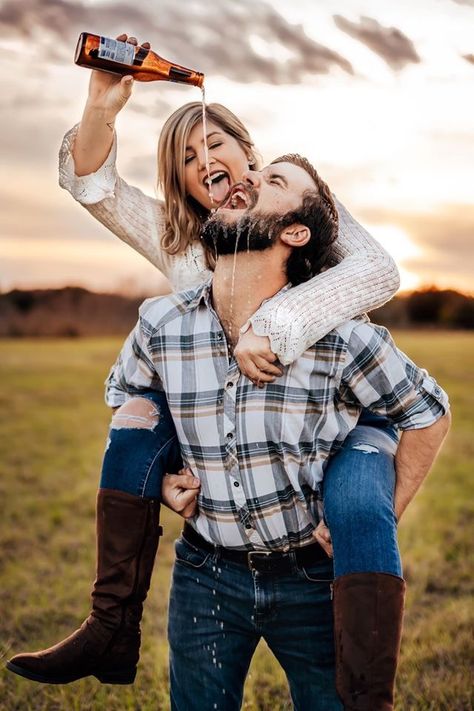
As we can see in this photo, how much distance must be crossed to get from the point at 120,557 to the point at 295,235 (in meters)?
1.18

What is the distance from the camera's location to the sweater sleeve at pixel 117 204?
3.38 m

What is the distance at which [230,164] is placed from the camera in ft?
12.6

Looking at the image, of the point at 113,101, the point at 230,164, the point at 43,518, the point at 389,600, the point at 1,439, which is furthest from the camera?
the point at 1,439

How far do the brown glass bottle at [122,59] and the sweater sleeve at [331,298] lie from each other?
3.30ft

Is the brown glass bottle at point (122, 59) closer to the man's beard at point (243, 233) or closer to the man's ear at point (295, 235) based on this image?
the man's beard at point (243, 233)

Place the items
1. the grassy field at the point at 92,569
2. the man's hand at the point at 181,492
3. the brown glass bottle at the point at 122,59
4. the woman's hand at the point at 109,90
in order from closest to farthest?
the man's hand at the point at 181,492
the brown glass bottle at the point at 122,59
the woman's hand at the point at 109,90
the grassy field at the point at 92,569

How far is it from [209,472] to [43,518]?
656 centimetres

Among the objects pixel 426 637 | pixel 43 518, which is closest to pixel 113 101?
pixel 426 637

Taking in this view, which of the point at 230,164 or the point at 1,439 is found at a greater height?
the point at 230,164

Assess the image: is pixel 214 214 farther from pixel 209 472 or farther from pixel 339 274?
pixel 209 472

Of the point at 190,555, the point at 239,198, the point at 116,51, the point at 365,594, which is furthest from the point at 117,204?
the point at 365,594

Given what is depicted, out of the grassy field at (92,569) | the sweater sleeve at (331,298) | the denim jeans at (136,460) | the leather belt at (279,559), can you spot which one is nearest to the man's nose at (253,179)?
the sweater sleeve at (331,298)

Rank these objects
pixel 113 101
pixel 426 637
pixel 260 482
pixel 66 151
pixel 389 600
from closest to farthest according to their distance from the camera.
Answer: pixel 389 600 < pixel 260 482 < pixel 113 101 < pixel 66 151 < pixel 426 637

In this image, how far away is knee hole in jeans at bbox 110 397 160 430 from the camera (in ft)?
8.71
